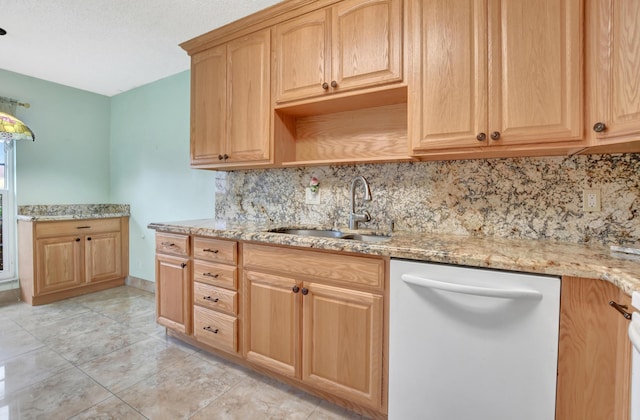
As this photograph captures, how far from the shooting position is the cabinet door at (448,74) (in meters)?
A: 1.42

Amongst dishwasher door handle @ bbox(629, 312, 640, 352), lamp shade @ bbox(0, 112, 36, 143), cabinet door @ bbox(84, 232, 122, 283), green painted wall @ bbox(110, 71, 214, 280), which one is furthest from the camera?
cabinet door @ bbox(84, 232, 122, 283)

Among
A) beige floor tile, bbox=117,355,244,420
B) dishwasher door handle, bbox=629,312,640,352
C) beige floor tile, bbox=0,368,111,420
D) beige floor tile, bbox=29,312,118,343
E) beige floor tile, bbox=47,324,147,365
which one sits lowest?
beige floor tile, bbox=117,355,244,420

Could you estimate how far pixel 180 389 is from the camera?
1.77 m

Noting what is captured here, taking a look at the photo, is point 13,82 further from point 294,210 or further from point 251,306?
point 251,306

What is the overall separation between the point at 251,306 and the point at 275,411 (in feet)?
1.84

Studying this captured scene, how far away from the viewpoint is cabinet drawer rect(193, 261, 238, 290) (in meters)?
1.88

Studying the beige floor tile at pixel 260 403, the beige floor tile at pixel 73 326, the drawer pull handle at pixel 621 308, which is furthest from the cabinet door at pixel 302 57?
the beige floor tile at pixel 73 326

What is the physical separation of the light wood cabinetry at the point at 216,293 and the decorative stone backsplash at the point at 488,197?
2.01 feet

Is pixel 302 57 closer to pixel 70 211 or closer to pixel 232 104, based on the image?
pixel 232 104

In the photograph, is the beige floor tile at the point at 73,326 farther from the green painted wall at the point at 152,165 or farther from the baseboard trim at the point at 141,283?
the green painted wall at the point at 152,165

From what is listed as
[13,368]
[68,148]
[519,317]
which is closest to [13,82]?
[68,148]

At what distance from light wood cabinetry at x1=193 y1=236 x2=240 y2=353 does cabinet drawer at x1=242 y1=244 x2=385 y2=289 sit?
0.56ft

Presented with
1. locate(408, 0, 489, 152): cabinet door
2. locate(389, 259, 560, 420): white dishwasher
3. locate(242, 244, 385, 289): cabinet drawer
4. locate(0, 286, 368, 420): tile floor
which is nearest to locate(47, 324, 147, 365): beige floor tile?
locate(0, 286, 368, 420): tile floor

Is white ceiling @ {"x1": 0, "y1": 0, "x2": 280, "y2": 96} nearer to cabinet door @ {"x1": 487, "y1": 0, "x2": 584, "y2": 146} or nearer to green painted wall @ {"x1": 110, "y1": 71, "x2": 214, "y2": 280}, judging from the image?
green painted wall @ {"x1": 110, "y1": 71, "x2": 214, "y2": 280}
